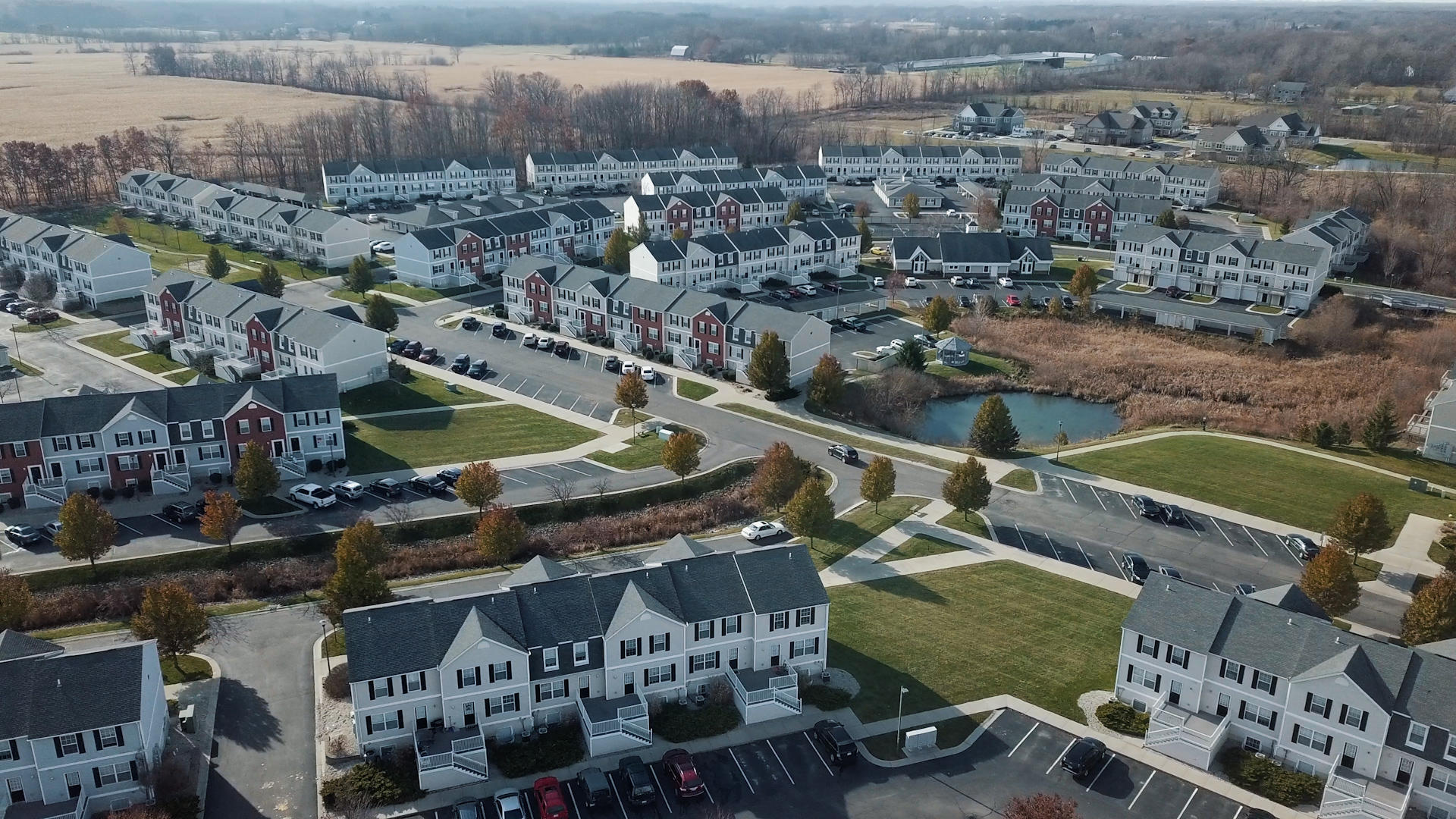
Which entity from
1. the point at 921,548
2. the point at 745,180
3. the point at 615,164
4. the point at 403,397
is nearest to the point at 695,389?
the point at 403,397

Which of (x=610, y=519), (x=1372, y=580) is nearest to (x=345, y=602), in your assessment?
(x=610, y=519)

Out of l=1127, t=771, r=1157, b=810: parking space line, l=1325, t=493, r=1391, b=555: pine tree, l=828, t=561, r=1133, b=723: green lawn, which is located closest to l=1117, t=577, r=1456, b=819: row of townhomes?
l=1127, t=771, r=1157, b=810: parking space line

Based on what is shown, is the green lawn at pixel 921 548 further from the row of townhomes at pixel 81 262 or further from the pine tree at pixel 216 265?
the row of townhomes at pixel 81 262

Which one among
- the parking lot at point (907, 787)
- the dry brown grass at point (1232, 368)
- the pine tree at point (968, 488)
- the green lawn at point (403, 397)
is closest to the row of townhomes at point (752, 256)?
the dry brown grass at point (1232, 368)

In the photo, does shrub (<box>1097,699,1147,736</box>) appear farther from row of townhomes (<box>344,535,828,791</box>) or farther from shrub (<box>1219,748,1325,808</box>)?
row of townhomes (<box>344,535,828,791</box>)

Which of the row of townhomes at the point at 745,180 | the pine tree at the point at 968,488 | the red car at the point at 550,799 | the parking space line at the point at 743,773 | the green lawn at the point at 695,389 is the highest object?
the row of townhomes at the point at 745,180

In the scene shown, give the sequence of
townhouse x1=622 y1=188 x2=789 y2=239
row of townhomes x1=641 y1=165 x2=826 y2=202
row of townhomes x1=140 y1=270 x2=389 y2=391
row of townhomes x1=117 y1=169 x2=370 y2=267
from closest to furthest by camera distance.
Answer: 1. row of townhomes x1=140 y1=270 x2=389 y2=391
2. row of townhomes x1=117 y1=169 x2=370 y2=267
3. townhouse x1=622 y1=188 x2=789 y2=239
4. row of townhomes x1=641 y1=165 x2=826 y2=202

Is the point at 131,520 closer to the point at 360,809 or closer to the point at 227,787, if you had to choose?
the point at 227,787
